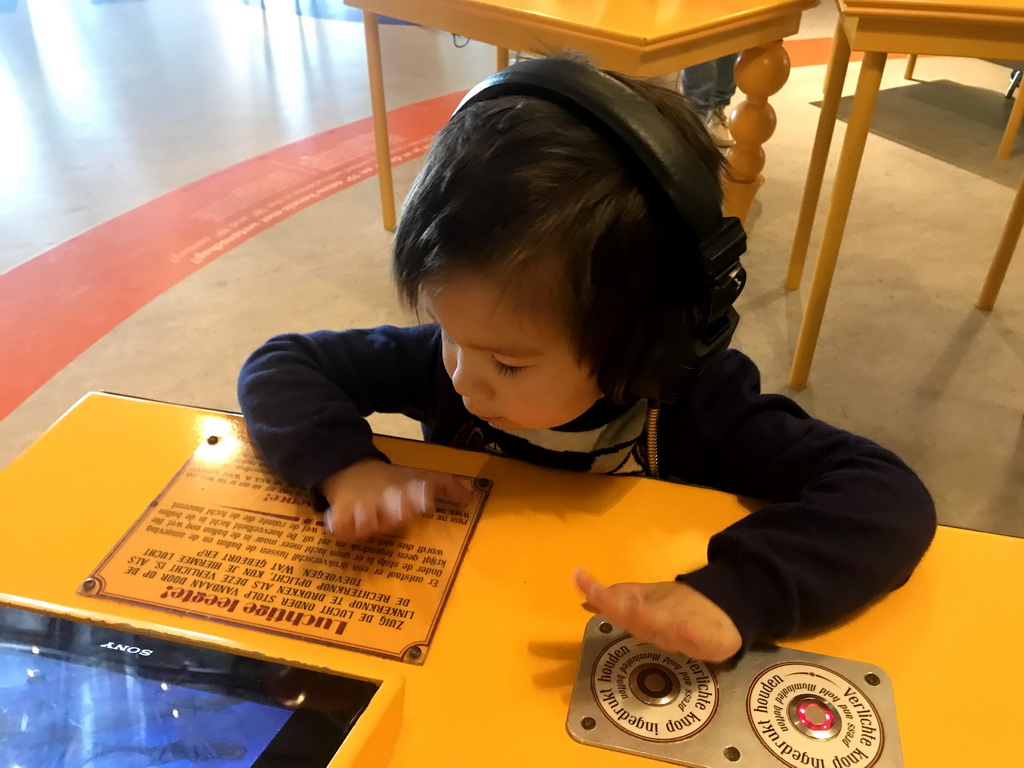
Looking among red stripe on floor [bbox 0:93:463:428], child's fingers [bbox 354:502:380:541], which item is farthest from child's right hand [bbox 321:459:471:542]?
red stripe on floor [bbox 0:93:463:428]

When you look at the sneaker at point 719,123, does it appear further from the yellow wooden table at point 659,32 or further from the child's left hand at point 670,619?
the child's left hand at point 670,619

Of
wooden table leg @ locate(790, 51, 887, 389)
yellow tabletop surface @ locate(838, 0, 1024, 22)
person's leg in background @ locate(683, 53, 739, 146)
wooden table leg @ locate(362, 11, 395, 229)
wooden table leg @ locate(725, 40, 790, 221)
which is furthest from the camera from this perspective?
person's leg in background @ locate(683, 53, 739, 146)

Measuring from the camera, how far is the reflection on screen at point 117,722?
340 mm

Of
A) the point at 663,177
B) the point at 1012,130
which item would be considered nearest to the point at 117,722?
the point at 663,177

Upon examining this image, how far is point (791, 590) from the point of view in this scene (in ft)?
1.45

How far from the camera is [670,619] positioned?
427 millimetres

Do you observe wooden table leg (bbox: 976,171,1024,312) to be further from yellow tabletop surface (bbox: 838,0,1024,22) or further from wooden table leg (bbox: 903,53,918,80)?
wooden table leg (bbox: 903,53,918,80)

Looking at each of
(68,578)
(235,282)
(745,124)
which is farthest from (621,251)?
(235,282)

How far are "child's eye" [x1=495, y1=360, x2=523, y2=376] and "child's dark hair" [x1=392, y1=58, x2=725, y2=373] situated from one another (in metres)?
0.04

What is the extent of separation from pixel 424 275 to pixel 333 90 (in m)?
2.57

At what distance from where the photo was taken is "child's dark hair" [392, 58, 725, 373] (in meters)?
0.45

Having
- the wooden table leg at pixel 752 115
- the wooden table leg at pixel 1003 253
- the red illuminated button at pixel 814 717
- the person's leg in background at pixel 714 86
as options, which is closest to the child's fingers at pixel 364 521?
the red illuminated button at pixel 814 717

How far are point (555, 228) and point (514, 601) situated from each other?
23 cm

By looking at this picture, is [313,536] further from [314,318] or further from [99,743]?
[314,318]
